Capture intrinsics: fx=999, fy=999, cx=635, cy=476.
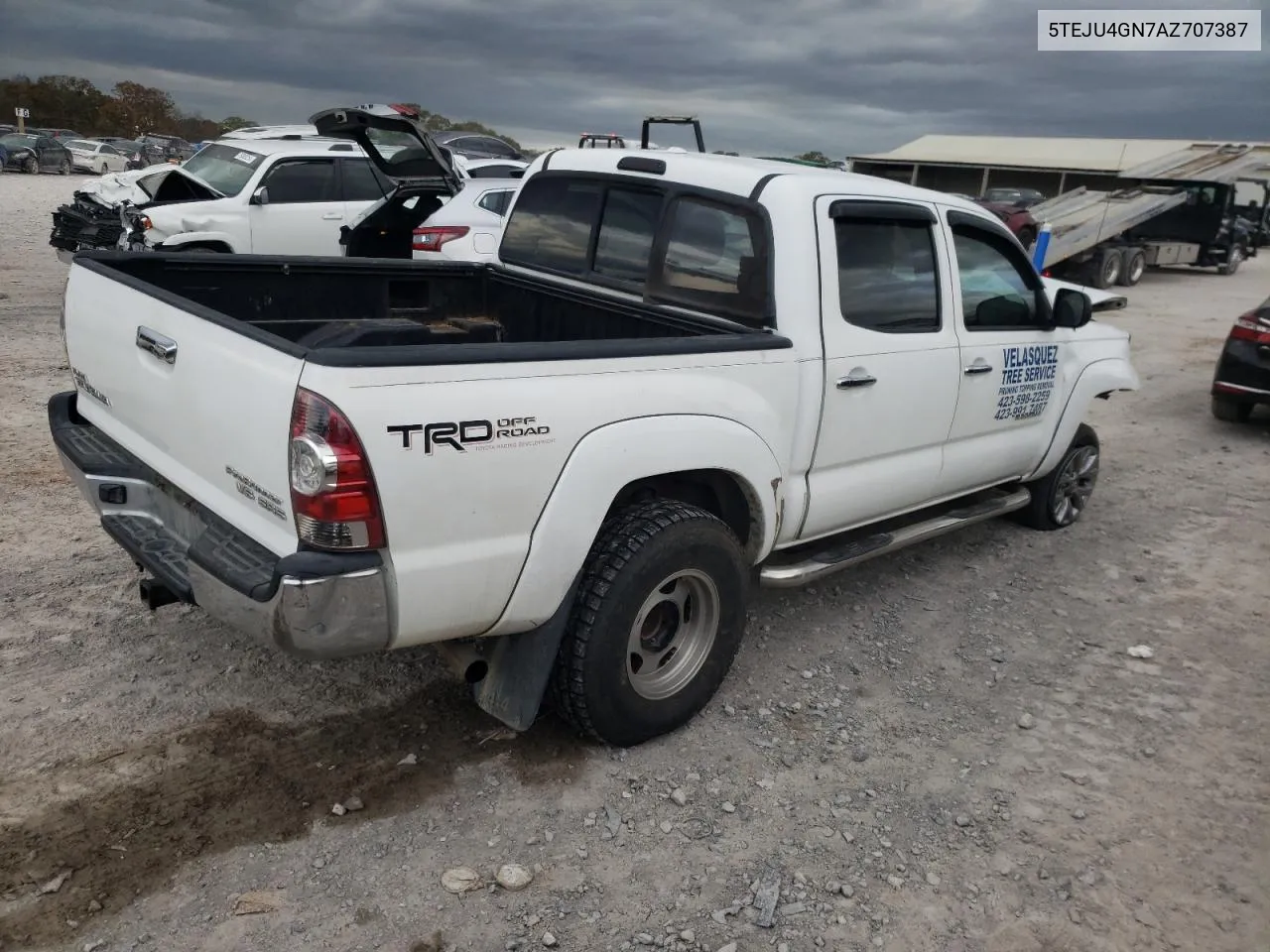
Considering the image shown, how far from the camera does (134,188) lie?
11.5 metres

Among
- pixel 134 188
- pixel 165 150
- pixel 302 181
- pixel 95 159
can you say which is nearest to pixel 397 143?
pixel 302 181

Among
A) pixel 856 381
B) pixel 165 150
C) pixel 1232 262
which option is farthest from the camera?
pixel 165 150

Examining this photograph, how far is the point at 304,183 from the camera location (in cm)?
1103

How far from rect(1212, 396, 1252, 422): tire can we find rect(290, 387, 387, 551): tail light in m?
8.93

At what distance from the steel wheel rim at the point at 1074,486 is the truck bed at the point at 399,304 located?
10.2ft

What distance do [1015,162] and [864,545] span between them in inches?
1326

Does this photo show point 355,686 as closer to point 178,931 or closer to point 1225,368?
point 178,931

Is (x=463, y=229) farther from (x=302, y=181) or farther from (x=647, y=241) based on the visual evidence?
(x=647, y=241)

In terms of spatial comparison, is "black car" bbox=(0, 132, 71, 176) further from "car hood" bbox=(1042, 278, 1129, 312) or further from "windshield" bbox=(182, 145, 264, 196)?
"car hood" bbox=(1042, 278, 1129, 312)

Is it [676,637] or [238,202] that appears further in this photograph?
[238,202]

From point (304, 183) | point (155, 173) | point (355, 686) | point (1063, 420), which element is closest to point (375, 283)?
point (355, 686)

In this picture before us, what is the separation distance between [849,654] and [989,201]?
2113cm

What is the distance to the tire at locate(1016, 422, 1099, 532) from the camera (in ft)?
19.2

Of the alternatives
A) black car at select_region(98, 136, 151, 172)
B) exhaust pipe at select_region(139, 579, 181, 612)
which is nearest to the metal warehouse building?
black car at select_region(98, 136, 151, 172)
